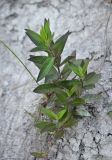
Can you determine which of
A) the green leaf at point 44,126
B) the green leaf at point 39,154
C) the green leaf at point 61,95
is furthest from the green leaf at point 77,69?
the green leaf at point 39,154

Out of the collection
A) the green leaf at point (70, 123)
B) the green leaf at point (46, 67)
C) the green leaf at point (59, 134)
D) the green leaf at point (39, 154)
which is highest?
the green leaf at point (46, 67)

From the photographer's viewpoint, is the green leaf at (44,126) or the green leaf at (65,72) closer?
the green leaf at (44,126)

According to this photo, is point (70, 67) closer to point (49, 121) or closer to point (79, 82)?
point (79, 82)

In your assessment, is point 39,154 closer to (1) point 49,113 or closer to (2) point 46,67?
(1) point 49,113

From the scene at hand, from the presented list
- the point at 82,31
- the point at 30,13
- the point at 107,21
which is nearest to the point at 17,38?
the point at 30,13

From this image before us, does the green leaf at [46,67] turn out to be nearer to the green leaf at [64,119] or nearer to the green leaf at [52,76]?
the green leaf at [52,76]

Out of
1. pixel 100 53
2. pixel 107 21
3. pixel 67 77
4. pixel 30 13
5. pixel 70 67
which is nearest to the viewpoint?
pixel 70 67

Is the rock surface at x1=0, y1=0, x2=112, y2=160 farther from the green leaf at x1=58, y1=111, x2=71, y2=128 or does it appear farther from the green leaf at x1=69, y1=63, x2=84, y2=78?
the green leaf at x1=69, y1=63, x2=84, y2=78

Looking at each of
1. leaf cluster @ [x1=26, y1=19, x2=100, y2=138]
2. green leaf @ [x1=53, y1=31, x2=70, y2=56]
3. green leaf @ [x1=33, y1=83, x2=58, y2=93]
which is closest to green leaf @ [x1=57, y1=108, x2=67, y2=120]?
leaf cluster @ [x1=26, y1=19, x2=100, y2=138]

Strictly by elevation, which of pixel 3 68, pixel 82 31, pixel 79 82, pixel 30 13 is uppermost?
pixel 30 13
